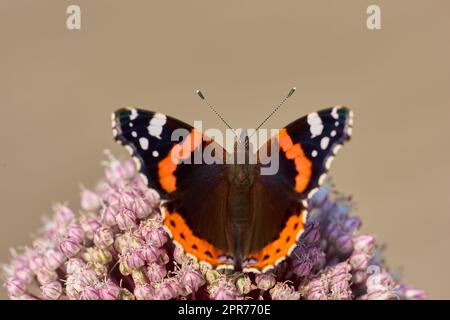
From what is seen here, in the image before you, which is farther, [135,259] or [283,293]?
[135,259]

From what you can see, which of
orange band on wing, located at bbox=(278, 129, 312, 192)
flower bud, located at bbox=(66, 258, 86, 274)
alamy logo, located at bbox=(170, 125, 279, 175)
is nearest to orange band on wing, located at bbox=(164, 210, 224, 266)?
alamy logo, located at bbox=(170, 125, 279, 175)

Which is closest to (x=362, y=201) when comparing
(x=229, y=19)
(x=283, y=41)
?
(x=283, y=41)

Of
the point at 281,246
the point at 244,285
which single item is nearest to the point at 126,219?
the point at 244,285

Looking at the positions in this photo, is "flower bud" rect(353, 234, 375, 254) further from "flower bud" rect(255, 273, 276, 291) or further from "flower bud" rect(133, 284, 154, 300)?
"flower bud" rect(133, 284, 154, 300)

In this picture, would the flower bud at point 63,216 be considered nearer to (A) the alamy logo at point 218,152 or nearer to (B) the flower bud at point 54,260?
(B) the flower bud at point 54,260

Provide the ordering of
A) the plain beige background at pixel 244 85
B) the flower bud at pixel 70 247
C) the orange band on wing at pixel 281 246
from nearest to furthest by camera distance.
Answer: the orange band on wing at pixel 281 246 < the flower bud at pixel 70 247 < the plain beige background at pixel 244 85

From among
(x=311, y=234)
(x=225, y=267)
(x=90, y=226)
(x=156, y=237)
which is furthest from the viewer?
(x=90, y=226)

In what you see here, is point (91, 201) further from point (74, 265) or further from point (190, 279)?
point (190, 279)

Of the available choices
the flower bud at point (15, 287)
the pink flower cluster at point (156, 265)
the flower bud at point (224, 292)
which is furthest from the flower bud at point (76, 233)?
the flower bud at point (224, 292)
